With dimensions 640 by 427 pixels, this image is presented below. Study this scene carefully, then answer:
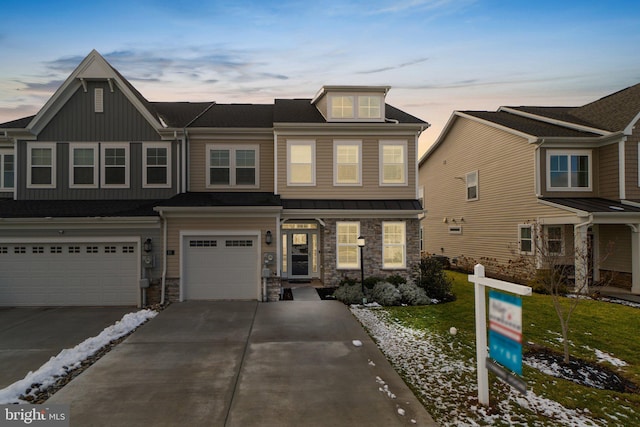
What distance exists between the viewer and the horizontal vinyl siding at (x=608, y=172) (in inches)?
536

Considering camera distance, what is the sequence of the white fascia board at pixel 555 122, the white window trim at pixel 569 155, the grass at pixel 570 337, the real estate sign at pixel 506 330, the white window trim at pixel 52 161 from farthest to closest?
1. the white window trim at pixel 569 155
2. the white fascia board at pixel 555 122
3. the white window trim at pixel 52 161
4. the grass at pixel 570 337
5. the real estate sign at pixel 506 330

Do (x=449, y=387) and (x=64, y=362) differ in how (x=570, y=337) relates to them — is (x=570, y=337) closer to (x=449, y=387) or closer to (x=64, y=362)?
(x=449, y=387)

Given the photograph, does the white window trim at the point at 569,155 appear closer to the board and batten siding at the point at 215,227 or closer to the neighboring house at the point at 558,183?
the neighboring house at the point at 558,183

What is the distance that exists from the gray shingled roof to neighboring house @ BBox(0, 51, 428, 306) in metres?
5.94

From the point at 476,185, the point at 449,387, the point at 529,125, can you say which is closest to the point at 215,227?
the point at 449,387

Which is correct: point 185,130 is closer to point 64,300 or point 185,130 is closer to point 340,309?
point 64,300

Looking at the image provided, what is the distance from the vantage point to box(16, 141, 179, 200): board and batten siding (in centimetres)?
1254

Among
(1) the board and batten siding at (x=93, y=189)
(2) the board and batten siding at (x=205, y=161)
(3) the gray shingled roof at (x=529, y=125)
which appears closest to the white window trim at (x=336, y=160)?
(2) the board and batten siding at (x=205, y=161)

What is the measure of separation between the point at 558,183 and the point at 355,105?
9389mm

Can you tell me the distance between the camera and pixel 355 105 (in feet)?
43.8

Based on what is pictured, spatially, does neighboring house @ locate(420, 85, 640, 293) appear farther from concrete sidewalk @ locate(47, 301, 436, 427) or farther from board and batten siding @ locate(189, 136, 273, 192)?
board and batten siding @ locate(189, 136, 273, 192)

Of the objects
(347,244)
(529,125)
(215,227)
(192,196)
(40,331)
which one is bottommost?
(40,331)

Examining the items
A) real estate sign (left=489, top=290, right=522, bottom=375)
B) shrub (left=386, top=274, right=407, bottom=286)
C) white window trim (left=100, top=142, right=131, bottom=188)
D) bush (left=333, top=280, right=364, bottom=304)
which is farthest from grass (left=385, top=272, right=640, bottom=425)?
white window trim (left=100, top=142, right=131, bottom=188)

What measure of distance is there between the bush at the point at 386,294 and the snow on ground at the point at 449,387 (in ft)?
9.24
